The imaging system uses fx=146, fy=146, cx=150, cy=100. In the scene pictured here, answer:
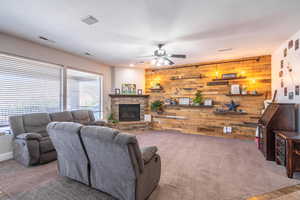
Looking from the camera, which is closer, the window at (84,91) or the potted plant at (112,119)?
the window at (84,91)

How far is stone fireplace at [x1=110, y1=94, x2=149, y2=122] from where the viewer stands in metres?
6.27

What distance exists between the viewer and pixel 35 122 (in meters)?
3.47

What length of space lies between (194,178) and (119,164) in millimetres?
1482

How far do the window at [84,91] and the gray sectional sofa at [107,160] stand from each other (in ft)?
9.66

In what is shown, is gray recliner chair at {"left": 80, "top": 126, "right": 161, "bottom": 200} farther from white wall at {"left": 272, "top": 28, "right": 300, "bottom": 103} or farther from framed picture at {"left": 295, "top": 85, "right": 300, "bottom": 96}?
white wall at {"left": 272, "top": 28, "right": 300, "bottom": 103}

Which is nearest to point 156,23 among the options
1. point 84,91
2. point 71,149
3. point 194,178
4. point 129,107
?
point 71,149

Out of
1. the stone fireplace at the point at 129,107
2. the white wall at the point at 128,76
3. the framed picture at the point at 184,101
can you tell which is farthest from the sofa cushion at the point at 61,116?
the framed picture at the point at 184,101

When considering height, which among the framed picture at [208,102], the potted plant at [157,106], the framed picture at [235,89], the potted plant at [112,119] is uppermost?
the framed picture at [235,89]

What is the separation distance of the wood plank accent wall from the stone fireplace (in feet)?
1.53

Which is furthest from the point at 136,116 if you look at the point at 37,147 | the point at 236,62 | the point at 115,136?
the point at 115,136

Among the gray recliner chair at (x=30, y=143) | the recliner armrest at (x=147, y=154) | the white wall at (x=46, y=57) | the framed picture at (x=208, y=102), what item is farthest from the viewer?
the framed picture at (x=208, y=102)

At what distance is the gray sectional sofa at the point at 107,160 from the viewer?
1.63 meters

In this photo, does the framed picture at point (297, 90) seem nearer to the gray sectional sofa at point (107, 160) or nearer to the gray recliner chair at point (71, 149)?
the gray sectional sofa at point (107, 160)

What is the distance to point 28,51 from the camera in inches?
145
